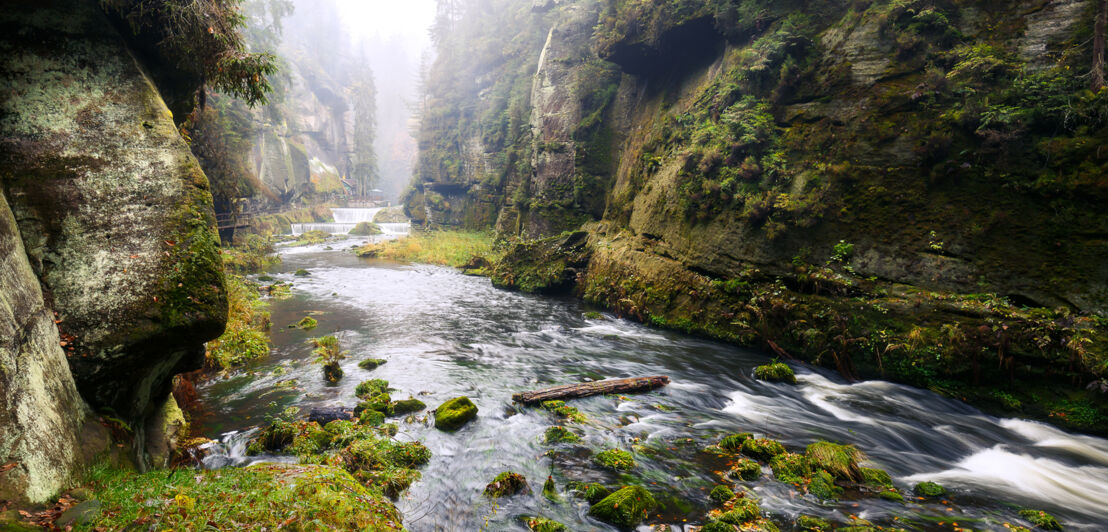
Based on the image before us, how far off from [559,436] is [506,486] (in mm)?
1640

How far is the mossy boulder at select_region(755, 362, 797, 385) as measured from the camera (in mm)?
9789

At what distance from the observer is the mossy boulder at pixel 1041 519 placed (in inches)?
205

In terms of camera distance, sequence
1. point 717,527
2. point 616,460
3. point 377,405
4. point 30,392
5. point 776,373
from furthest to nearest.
Result: point 776,373, point 377,405, point 616,460, point 717,527, point 30,392

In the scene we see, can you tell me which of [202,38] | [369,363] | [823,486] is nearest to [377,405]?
[369,363]

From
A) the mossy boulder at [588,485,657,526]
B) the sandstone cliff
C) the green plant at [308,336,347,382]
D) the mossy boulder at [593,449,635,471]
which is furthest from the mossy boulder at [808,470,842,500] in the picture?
the green plant at [308,336,347,382]

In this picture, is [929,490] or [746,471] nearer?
[929,490]

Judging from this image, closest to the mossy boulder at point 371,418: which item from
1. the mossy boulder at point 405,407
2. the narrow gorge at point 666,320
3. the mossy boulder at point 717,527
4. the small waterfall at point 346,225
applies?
the narrow gorge at point 666,320

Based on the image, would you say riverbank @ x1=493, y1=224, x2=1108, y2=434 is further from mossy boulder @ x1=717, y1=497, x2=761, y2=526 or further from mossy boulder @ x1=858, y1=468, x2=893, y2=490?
mossy boulder @ x1=717, y1=497, x2=761, y2=526

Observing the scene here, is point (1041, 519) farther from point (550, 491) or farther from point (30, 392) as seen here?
point (30, 392)

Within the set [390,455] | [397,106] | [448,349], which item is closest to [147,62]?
[390,455]

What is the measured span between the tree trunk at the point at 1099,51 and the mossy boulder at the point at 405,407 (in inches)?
557

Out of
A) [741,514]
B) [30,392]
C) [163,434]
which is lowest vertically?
[741,514]

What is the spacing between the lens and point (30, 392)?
333cm

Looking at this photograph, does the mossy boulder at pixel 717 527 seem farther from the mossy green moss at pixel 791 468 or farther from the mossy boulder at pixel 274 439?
the mossy boulder at pixel 274 439
